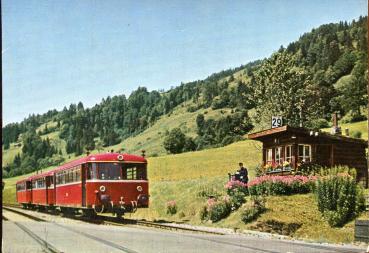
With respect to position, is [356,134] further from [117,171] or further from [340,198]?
[117,171]

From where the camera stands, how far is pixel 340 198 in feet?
65.2

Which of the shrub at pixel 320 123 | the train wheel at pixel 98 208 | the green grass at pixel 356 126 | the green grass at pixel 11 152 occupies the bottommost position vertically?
the train wheel at pixel 98 208

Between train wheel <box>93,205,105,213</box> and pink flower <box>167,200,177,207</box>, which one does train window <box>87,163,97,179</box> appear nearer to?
train wheel <box>93,205,105,213</box>

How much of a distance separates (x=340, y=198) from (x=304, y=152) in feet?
35.8

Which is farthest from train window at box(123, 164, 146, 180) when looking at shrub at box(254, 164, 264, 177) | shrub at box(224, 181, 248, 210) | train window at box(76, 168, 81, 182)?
shrub at box(254, 164, 264, 177)

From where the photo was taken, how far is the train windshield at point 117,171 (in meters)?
22.7

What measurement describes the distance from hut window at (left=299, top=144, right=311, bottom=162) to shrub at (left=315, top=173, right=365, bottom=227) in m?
9.92

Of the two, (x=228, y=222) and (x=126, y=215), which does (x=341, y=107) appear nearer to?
(x=228, y=222)

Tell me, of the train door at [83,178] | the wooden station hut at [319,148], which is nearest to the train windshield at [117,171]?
the train door at [83,178]

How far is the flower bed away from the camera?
83.4 ft

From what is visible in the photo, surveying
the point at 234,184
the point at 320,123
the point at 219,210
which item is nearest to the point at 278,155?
the point at 320,123

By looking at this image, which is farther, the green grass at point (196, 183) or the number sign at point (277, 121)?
the number sign at point (277, 121)

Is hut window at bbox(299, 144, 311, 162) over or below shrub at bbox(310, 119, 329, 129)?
below

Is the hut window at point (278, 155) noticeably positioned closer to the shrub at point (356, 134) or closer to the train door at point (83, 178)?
the shrub at point (356, 134)
